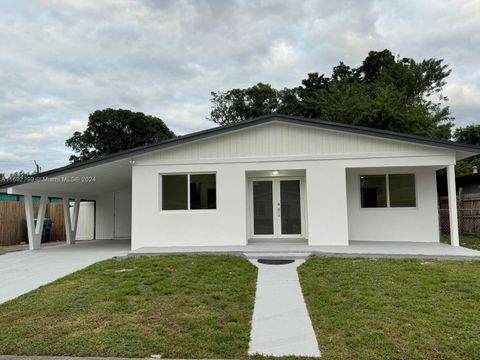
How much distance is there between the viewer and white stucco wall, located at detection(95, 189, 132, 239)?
54.6ft

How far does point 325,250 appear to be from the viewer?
871 centimetres

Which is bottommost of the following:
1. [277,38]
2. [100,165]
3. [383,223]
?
[383,223]

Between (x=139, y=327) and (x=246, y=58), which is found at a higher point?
(x=246, y=58)

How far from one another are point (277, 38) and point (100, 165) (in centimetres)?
997

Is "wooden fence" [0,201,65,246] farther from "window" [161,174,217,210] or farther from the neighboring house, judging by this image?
"window" [161,174,217,210]

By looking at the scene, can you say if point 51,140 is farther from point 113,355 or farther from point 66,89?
point 113,355

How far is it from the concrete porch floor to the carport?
2.94 m

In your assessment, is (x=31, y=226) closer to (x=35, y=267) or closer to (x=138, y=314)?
(x=35, y=267)

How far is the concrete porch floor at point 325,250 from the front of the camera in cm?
813

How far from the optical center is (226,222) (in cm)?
1012

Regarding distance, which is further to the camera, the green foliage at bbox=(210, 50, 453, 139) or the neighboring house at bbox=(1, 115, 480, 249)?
the green foliage at bbox=(210, 50, 453, 139)

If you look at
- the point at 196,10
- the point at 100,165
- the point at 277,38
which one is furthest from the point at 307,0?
the point at 100,165

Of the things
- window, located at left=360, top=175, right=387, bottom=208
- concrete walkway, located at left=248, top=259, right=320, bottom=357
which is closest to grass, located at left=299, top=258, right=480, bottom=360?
concrete walkway, located at left=248, top=259, right=320, bottom=357

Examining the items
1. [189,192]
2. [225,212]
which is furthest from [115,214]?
[225,212]
